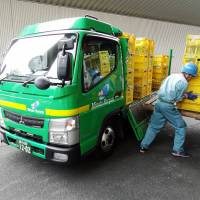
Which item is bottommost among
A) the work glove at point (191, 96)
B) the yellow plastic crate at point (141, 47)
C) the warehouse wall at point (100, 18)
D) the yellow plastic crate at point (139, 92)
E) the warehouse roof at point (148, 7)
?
the yellow plastic crate at point (139, 92)

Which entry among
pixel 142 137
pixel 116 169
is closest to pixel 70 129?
pixel 116 169

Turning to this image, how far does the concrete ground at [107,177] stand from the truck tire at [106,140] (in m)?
0.18

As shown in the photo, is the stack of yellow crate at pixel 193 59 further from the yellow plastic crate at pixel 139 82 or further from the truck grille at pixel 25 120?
the truck grille at pixel 25 120

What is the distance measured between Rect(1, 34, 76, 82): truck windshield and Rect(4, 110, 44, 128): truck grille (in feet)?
1.74

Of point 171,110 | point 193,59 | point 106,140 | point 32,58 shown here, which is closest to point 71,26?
point 32,58

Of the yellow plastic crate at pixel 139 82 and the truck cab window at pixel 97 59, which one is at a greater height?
the truck cab window at pixel 97 59

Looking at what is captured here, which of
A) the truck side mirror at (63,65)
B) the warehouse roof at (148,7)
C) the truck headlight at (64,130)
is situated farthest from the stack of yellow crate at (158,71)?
the warehouse roof at (148,7)

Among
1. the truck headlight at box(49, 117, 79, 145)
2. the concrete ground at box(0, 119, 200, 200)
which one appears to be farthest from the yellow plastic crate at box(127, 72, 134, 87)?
the truck headlight at box(49, 117, 79, 145)

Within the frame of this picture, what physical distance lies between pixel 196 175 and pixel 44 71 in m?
2.86

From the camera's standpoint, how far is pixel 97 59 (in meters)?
3.15

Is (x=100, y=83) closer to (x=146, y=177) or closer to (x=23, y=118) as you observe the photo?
(x=23, y=118)

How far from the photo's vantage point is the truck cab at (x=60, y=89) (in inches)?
102

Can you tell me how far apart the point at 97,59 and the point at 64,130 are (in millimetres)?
1236

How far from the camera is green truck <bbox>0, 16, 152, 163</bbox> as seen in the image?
8.52ft
